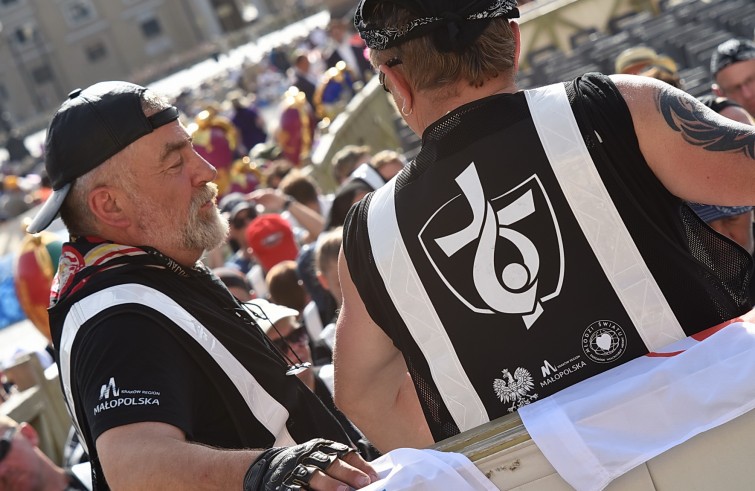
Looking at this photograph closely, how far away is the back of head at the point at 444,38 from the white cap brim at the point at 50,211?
1.03 metres

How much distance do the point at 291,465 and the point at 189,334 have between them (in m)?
0.75

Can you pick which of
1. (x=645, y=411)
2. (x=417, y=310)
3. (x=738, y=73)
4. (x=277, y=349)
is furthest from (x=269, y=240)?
(x=645, y=411)

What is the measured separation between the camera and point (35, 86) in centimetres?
8169

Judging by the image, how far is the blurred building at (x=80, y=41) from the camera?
81688mm

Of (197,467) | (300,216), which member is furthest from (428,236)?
(300,216)

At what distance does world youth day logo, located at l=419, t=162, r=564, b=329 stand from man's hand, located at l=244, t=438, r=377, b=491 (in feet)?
1.45

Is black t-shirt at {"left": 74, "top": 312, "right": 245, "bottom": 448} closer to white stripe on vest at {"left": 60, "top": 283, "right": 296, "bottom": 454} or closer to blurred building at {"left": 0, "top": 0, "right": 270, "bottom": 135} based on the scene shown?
white stripe on vest at {"left": 60, "top": 283, "right": 296, "bottom": 454}

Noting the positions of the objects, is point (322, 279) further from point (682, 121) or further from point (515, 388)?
point (682, 121)

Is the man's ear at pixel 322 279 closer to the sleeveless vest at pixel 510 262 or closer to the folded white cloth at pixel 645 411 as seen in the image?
the sleeveless vest at pixel 510 262

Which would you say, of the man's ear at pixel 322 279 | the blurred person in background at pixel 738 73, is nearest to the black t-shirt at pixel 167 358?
the man's ear at pixel 322 279

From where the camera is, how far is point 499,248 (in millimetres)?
2016

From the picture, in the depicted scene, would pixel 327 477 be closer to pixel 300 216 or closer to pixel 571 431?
pixel 571 431

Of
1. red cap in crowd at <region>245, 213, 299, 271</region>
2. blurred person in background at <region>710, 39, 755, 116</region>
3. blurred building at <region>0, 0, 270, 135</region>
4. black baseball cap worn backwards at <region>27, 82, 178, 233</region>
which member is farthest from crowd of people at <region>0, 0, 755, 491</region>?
blurred building at <region>0, 0, 270, 135</region>

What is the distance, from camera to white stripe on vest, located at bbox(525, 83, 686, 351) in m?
1.96
